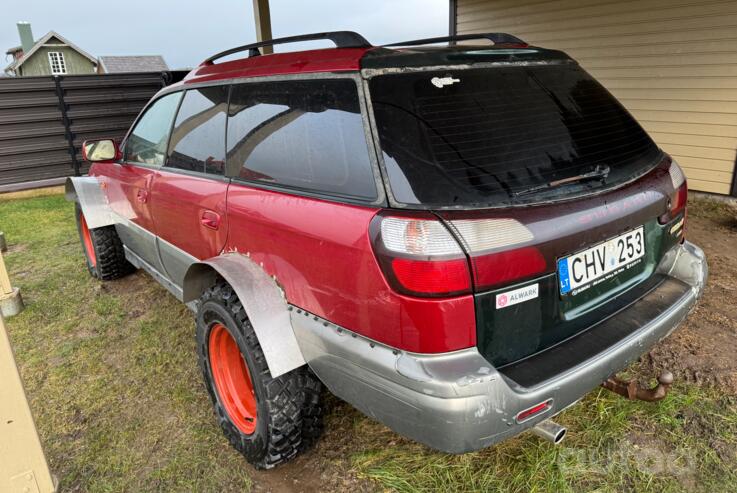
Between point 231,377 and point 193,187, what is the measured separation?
0.98m

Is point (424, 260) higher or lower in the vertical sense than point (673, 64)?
lower

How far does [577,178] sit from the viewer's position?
5.96ft

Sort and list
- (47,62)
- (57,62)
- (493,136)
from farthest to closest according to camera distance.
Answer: (57,62), (47,62), (493,136)

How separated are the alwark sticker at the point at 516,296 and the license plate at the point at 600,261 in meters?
0.13

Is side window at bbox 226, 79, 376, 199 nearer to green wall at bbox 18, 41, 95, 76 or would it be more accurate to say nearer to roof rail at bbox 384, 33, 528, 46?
roof rail at bbox 384, 33, 528, 46

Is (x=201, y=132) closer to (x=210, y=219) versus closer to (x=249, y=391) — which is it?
(x=210, y=219)

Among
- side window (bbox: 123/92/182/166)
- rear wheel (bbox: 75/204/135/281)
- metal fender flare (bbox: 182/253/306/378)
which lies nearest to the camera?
metal fender flare (bbox: 182/253/306/378)

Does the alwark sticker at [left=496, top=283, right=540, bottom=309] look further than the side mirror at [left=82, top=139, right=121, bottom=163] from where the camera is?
No

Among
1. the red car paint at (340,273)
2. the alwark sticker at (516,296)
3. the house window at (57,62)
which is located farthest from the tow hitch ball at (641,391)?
the house window at (57,62)

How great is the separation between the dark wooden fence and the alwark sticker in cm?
976

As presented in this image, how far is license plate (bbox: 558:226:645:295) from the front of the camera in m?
1.73

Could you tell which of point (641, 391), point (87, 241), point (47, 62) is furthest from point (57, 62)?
point (641, 391)

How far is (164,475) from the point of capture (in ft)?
7.36

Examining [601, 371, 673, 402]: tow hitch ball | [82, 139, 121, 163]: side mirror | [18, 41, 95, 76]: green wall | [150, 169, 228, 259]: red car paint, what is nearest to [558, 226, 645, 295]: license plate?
[601, 371, 673, 402]: tow hitch ball
